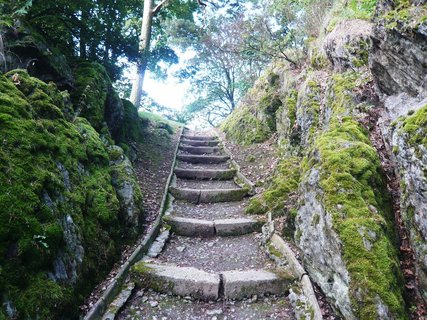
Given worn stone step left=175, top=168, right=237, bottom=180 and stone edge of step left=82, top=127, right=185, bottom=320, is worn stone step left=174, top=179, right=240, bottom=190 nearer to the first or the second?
worn stone step left=175, top=168, right=237, bottom=180

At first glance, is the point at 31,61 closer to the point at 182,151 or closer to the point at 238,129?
the point at 182,151

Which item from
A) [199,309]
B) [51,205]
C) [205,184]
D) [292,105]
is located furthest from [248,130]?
[51,205]

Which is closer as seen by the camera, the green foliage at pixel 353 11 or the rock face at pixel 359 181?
A: the rock face at pixel 359 181

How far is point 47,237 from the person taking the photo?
129 inches

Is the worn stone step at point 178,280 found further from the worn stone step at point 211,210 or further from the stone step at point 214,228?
the worn stone step at point 211,210

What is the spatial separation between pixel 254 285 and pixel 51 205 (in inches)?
116

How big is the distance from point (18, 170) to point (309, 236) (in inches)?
149

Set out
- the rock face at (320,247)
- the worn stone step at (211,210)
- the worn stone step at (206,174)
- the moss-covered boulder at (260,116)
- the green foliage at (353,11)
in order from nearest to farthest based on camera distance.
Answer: the rock face at (320,247) → the worn stone step at (211,210) → the green foliage at (353,11) → the worn stone step at (206,174) → the moss-covered boulder at (260,116)

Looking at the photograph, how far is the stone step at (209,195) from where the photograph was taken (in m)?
7.53

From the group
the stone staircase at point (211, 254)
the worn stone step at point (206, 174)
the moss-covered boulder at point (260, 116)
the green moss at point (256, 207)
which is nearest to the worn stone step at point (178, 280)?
the stone staircase at point (211, 254)

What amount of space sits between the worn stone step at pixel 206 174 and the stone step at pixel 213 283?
14.8ft

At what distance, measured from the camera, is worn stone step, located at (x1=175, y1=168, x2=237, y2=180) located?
8859 mm

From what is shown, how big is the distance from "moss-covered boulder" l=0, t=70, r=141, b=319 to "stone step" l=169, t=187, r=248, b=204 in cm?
184

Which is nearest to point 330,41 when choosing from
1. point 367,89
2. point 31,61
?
point 367,89
